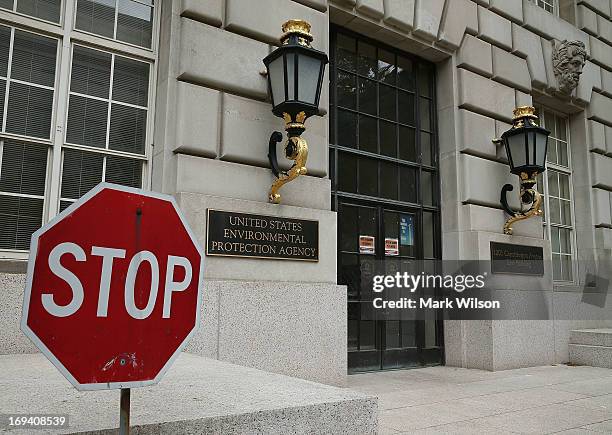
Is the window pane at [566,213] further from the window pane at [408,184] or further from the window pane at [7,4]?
the window pane at [7,4]

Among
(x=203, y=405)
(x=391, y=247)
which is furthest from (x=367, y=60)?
(x=203, y=405)

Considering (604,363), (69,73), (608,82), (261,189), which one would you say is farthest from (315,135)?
(608,82)

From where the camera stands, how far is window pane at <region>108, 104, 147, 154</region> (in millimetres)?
6332

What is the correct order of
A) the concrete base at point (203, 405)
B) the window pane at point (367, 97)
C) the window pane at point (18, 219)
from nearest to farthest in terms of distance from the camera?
the concrete base at point (203, 405)
the window pane at point (18, 219)
the window pane at point (367, 97)

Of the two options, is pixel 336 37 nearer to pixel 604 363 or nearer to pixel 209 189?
pixel 209 189

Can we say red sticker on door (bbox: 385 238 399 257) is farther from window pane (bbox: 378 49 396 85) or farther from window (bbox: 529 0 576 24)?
window (bbox: 529 0 576 24)

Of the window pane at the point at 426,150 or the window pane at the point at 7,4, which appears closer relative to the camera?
the window pane at the point at 7,4

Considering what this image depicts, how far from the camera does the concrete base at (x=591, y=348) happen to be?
9.60 metres

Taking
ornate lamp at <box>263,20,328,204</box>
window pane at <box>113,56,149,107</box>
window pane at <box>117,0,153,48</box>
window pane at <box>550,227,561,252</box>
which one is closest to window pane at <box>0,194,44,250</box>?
window pane at <box>113,56,149,107</box>

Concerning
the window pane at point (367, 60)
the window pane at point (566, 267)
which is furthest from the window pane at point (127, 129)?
the window pane at point (566, 267)

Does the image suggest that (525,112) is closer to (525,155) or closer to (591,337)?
(525,155)

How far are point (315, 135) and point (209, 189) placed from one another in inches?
72.0

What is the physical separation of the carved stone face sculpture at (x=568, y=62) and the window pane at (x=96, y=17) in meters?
9.09

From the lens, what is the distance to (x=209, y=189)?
632 centimetres
